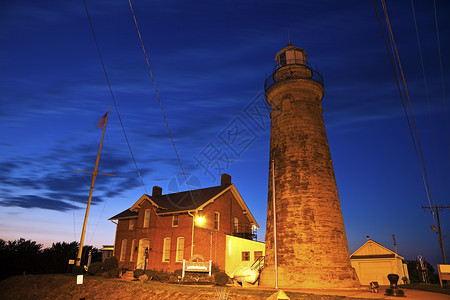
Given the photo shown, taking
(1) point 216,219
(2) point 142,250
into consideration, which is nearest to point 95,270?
(2) point 142,250

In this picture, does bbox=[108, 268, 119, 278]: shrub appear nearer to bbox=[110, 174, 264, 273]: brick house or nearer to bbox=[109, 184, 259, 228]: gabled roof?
bbox=[110, 174, 264, 273]: brick house

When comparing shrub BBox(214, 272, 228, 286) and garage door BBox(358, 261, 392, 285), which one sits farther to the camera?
garage door BBox(358, 261, 392, 285)

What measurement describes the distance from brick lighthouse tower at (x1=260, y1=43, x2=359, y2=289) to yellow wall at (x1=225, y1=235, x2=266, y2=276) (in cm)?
873

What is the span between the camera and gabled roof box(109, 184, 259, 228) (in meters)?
26.0

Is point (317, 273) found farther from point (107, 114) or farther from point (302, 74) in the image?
point (107, 114)

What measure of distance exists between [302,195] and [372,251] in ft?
50.3

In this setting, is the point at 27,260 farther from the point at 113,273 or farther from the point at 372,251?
the point at 372,251

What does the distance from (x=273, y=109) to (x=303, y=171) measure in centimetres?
509

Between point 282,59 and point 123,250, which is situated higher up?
point 282,59

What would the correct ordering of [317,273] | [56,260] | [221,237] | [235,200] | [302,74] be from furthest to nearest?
[56,260] < [235,200] < [221,237] < [302,74] < [317,273]

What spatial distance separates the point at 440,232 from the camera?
3070 cm

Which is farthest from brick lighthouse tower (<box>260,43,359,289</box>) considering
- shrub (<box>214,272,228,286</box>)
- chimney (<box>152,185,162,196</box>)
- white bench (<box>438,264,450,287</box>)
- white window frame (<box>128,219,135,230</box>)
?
chimney (<box>152,185,162,196</box>)

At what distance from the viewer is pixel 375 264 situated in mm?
25469

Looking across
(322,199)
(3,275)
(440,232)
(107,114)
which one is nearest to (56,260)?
(3,275)
